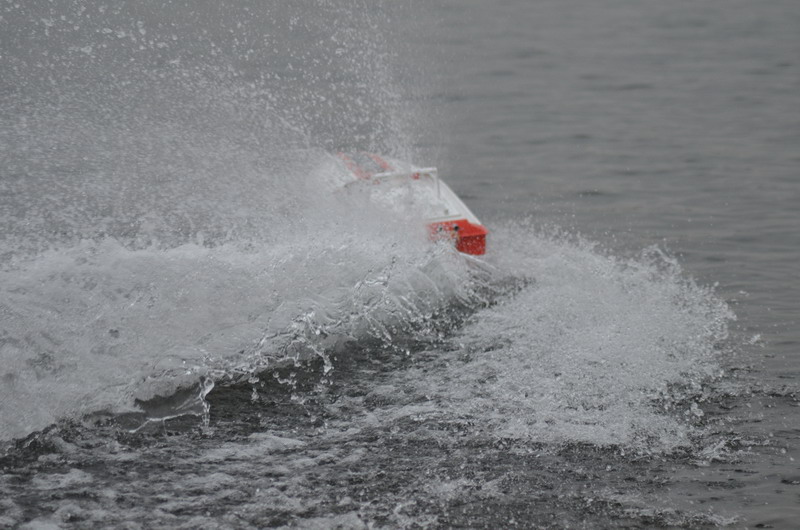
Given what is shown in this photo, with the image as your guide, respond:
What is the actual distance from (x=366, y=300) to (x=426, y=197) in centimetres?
156

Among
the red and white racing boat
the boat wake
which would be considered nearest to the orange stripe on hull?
the red and white racing boat

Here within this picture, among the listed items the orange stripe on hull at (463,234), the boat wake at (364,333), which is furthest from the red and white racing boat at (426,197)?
the boat wake at (364,333)

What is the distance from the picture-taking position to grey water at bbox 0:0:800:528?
5.34m

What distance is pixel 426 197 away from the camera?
8477 millimetres

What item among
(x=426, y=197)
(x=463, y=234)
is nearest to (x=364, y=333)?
(x=463, y=234)

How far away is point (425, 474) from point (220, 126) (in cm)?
590

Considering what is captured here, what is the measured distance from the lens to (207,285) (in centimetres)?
683

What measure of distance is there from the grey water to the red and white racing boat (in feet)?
0.77

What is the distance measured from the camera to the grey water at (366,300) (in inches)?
210

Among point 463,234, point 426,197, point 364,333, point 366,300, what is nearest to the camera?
point 364,333

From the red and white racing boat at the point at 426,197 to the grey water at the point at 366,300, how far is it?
0.77ft

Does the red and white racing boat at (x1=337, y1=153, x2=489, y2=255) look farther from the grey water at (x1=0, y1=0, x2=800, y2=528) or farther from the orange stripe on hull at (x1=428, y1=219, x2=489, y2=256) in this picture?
the grey water at (x1=0, y1=0, x2=800, y2=528)

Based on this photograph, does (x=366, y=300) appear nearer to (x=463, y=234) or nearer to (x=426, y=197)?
(x=463, y=234)

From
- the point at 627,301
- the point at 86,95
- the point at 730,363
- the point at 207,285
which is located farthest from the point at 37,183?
the point at 730,363
